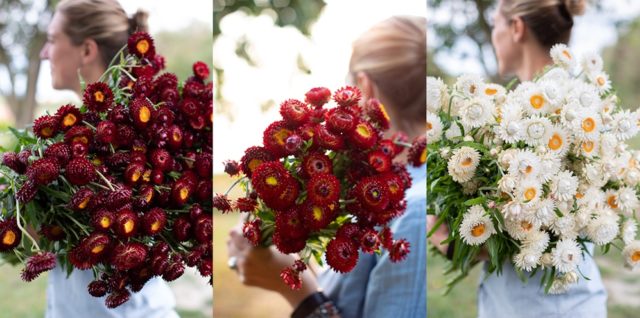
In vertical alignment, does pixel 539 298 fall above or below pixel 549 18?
below

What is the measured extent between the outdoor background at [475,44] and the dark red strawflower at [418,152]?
0.30m

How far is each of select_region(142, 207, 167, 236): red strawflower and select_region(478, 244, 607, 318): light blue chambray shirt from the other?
1.90 ft

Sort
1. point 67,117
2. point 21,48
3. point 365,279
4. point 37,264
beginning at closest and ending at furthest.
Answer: point 37,264 → point 67,117 → point 365,279 → point 21,48

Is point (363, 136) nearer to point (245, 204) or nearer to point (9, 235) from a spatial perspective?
point (245, 204)

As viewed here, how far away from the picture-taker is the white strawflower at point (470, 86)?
3.32ft

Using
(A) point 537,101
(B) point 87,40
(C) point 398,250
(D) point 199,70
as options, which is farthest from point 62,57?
(A) point 537,101

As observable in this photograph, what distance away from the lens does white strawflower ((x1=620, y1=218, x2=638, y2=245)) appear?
3.43 ft

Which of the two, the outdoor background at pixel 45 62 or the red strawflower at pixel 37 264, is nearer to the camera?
the red strawflower at pixel 37 264

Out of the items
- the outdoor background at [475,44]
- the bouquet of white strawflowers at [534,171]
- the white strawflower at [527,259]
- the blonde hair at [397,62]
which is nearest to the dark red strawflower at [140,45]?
the blonde hair at [397,62]

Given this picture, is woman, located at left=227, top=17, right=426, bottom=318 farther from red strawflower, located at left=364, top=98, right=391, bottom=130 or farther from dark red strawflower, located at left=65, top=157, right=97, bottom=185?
dark red strawflower, located at left=65, top=157, right=97, bottom=185

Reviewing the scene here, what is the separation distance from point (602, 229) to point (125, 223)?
75 centimetres

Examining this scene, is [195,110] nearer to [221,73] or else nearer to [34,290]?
[221,73]

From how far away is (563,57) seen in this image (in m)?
1.07

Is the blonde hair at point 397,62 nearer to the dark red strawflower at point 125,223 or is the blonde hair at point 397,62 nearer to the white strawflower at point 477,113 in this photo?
the white strawflower at point 477,113
